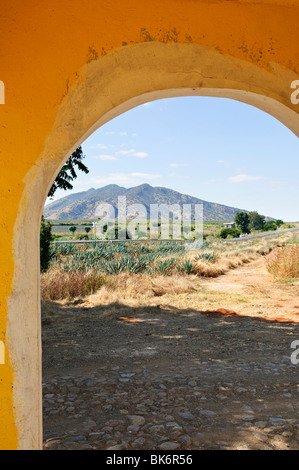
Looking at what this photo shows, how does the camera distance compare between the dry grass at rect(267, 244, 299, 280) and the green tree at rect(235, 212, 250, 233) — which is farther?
the green tree at rect(235, 212, 250, 233)

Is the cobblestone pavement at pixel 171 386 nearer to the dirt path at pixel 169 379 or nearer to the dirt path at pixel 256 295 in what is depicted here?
the dirt path at pixel 169 379

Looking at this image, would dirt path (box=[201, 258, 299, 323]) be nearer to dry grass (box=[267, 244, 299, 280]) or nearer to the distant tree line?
dry grass (box=[267, 244, 299, 280])

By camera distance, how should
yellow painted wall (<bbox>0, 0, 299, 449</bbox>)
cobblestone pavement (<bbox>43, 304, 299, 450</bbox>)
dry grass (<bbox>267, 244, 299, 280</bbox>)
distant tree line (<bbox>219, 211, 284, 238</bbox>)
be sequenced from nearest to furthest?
yellow painted wall (<bbox>0, 0, 299, 449</bbox>) → cobblestone pavement (<bbox>43, 304, 299, 450</bbox>) → dry grass (<bbox>267, 244, 299, 280</bbox>) → distant tree line (<bbox>219, 211, 284, 238</bbox>)

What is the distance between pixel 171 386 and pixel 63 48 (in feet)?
12.6

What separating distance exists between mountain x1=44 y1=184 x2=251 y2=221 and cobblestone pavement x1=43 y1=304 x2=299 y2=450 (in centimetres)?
11311

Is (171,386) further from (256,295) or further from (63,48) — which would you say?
(256,295)

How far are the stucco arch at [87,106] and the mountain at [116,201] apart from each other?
117 m

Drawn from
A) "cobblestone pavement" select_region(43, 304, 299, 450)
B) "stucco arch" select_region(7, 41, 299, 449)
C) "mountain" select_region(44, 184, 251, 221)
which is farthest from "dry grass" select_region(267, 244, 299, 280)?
"mountain" select_region(44, 184, 251, 221)

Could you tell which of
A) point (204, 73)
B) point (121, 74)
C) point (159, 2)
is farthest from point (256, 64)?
point (121, 74)

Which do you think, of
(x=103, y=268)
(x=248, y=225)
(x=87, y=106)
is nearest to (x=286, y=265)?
(x=103, y=268)

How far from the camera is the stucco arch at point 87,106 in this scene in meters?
2.00

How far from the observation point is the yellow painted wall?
1.97 metres

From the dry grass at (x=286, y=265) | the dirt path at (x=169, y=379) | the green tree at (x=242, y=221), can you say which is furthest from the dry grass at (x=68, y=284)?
the green tree at (x=242, y=221)

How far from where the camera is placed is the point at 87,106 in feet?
6.81
